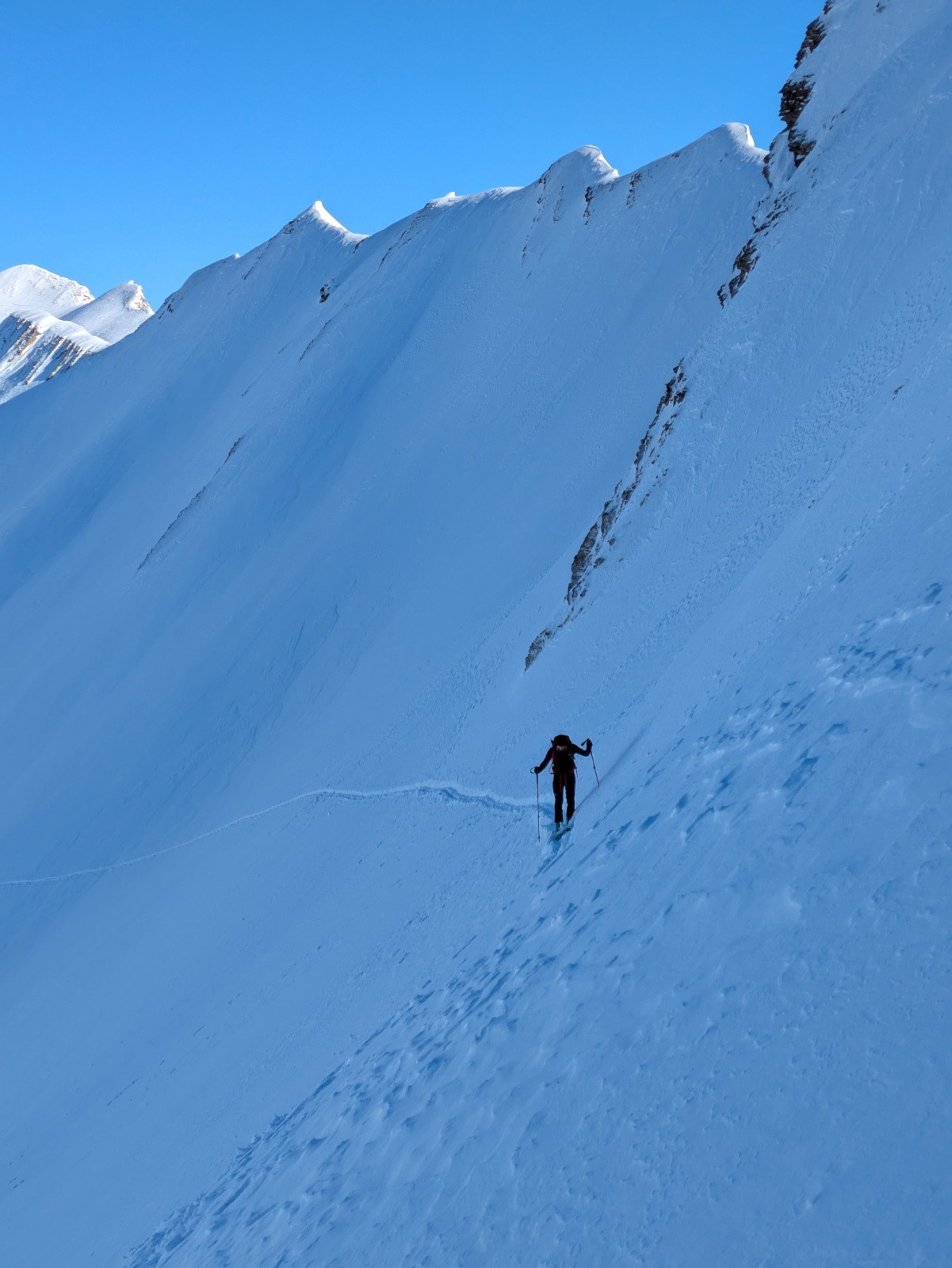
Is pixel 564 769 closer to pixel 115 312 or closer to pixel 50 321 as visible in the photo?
pixel 50 321

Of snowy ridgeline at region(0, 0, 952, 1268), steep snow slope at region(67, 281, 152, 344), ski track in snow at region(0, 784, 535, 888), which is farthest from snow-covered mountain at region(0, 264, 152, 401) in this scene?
ski track in snow at region(0, 784, 535, 888)

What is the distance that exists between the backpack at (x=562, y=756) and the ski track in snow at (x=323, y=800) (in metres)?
2.79

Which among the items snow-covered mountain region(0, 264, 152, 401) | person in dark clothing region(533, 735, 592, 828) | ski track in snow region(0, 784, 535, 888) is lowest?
person in dark clothing region(533, 735, 592, 828)

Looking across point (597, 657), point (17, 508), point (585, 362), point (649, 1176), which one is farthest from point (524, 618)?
point (17, 508)

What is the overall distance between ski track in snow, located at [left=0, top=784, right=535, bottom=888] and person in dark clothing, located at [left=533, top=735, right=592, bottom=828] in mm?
2419

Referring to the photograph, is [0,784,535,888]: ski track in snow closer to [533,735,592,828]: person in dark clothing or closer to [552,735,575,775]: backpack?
[533,735,592,828]: person in dark clothing

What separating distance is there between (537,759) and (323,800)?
810 cm

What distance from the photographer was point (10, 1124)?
56.4 ft

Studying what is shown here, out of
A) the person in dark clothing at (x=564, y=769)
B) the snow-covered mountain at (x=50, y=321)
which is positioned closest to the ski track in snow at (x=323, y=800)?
the person in dark clothing at (x=564, y=769)

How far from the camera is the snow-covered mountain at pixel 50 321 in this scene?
378 feet

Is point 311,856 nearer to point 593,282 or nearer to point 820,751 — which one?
point 820,751

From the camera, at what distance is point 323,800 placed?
21062 mm

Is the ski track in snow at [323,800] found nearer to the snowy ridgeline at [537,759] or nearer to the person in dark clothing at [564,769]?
the snowy ridgeline at [537,759]

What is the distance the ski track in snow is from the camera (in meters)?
14.5
